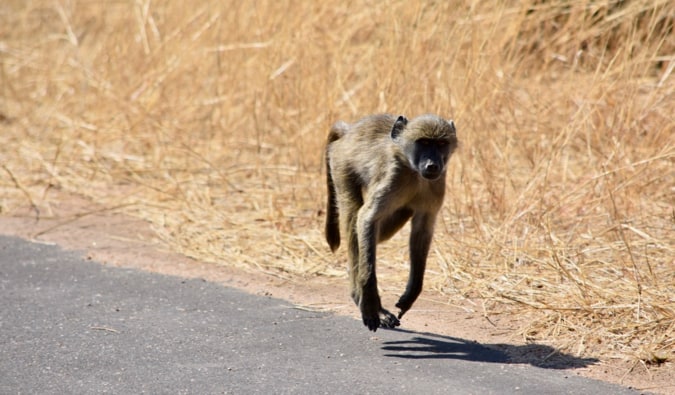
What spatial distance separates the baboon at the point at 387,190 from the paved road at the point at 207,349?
0.96 ft

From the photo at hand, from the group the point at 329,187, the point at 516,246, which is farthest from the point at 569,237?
the point at 329,187

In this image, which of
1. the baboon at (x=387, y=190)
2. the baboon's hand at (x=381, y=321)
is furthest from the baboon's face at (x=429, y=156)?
the baboon's hand at (x=381, y=321)

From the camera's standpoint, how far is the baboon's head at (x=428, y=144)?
494 cm

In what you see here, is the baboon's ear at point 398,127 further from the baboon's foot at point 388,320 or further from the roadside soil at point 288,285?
the roadside soil at point 288,285

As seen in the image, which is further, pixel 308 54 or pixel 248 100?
pixel 248 100

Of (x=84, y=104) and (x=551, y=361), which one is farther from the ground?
(x=551, y=361)

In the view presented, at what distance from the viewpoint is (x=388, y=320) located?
511 cm

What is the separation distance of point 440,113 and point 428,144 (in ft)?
6.12

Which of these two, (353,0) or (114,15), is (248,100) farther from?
(114,15)

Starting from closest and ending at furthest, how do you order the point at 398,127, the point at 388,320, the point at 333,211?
the point at 388,320, the point at 398,127, the point at 333,211

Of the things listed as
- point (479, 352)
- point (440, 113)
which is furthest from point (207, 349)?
point (440, 113)

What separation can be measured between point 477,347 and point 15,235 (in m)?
3.93

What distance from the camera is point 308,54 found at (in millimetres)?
7957

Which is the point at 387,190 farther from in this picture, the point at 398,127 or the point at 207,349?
the point at 207,349
